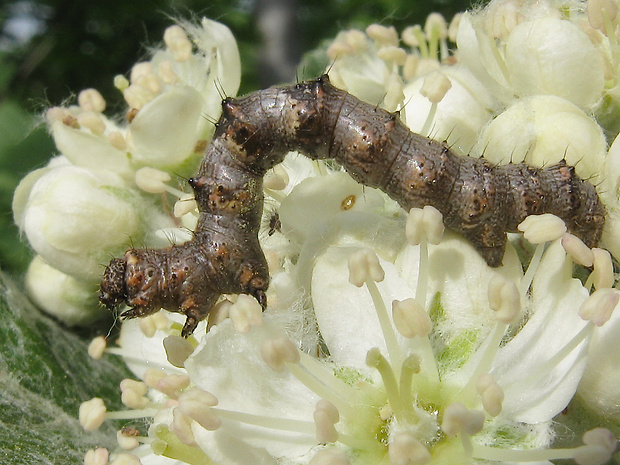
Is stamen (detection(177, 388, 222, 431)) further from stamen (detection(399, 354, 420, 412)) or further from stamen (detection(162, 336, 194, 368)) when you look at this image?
stamen (detection(399, 354, 420, 412))

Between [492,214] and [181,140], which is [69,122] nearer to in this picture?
[181,140]

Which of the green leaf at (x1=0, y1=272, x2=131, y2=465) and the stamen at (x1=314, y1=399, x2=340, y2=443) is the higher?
the stamen at (x1=314, y1=399, x2=340, y2=443)

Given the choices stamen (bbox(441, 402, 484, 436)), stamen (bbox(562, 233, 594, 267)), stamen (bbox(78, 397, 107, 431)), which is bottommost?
stamen (bbox(78, 397, 107, 431))

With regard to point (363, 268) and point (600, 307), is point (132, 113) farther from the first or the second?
point (600, 307)

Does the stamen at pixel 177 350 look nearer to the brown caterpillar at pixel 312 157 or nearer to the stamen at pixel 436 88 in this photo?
the brown caterpillar at pixel 312 157

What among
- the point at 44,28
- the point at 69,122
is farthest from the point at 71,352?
the point at 44,28

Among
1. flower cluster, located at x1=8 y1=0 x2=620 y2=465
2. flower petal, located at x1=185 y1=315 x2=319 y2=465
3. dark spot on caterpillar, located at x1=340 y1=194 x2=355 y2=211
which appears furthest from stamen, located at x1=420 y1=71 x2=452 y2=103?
flower petal, located at x1=185 y1=315 x2=319 y2=465
